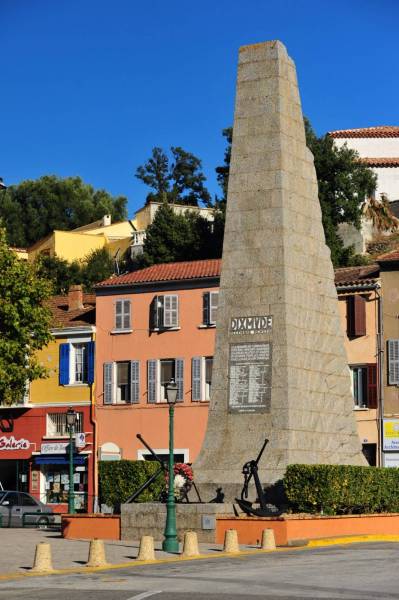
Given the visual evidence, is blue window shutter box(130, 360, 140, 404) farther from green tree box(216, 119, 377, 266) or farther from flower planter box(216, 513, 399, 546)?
flower planter box(216, 513, 399, 546)

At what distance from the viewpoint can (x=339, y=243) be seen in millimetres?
70875

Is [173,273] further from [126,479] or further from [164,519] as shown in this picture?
[164,519]

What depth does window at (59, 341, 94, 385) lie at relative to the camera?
60000 millimetres

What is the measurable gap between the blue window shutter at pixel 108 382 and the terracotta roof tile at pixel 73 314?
8.87ft

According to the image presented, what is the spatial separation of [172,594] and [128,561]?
7242mm

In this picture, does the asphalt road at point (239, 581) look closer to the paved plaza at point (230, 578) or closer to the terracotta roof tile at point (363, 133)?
the paved plaza at point (230, 578)

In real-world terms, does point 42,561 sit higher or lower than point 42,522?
higher

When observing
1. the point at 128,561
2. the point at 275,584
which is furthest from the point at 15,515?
the point at 275,584

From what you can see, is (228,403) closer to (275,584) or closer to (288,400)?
(288,400)

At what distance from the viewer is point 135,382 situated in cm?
5881

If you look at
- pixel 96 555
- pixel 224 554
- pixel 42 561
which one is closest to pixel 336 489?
pixel 224 554

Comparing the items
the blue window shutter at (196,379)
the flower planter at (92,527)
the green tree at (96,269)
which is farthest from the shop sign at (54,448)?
the flower planter at (92,527)

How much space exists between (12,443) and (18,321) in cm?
1626

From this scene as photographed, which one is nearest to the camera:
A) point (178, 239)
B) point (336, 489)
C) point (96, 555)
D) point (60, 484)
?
point (96, 555)
